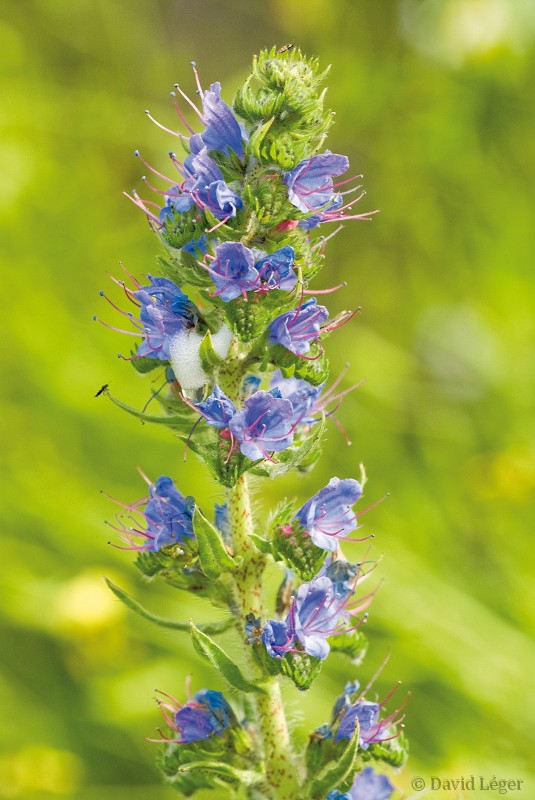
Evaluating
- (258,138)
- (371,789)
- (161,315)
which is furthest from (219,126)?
(371,789)

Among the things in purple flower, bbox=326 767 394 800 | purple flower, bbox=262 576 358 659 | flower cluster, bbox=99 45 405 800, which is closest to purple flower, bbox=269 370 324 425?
flower cluster, bbox=99 45 405 800

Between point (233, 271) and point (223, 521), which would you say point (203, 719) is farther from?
point (233, 271)

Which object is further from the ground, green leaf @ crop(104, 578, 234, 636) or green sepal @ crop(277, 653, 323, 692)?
green sepal @ crop(277, 653, 323, 692)

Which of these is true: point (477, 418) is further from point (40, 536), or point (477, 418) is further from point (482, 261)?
point (40, 536)

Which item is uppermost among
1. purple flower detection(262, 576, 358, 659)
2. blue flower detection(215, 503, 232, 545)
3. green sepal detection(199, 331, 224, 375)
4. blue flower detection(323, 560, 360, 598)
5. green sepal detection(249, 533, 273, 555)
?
green sepal detection(199, 331, 224, 375)

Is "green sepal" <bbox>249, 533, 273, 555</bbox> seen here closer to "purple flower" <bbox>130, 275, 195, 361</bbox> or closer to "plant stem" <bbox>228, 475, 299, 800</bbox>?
"plant stem" <bbox>228, 475, 299, 800</bbox>
